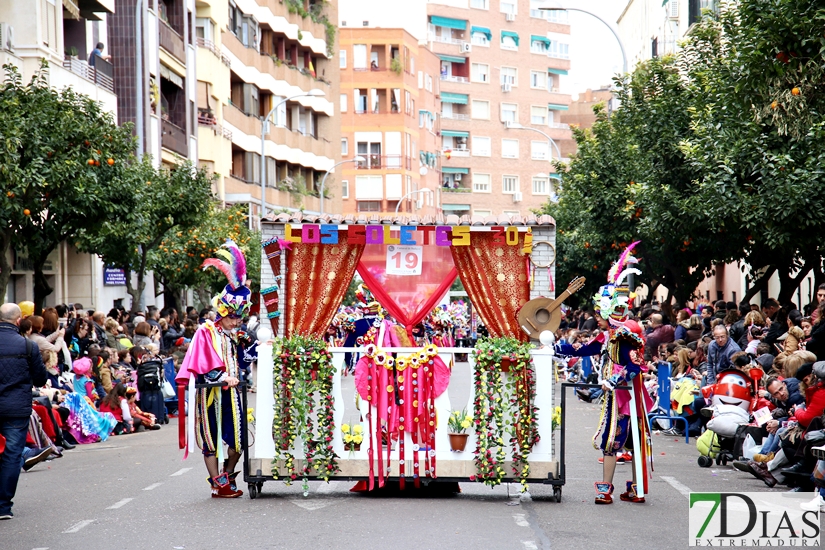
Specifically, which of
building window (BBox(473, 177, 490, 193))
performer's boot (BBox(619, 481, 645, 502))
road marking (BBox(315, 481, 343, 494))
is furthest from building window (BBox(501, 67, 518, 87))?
performer's boot (BBox(619, 481, 645, 502))

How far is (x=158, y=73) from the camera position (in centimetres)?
3906

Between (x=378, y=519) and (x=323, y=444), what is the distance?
154cm

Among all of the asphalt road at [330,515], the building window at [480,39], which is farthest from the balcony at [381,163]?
the asphalt road at [330,515]

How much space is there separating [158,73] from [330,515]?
30102 millimetres

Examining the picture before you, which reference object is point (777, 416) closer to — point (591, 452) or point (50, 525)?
point (591, 452)

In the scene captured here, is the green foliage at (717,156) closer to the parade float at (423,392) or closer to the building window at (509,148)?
the parade float at (423,392)

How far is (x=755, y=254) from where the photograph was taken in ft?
87.7

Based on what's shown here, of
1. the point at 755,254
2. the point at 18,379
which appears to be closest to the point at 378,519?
the point at 18,379

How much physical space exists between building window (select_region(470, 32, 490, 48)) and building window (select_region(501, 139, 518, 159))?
24.6 feet

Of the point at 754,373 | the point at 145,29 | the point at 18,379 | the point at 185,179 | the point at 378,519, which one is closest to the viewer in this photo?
the point at 378,519

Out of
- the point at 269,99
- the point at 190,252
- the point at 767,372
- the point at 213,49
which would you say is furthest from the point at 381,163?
the point at 767,372

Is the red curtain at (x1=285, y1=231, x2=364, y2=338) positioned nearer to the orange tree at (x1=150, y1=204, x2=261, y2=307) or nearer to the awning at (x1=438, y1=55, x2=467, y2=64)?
the orange tree at (x1=150, y1=204, x2=261, y2=307)

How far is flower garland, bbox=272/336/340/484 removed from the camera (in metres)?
12.0

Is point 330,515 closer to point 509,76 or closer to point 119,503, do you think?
point 119,503
